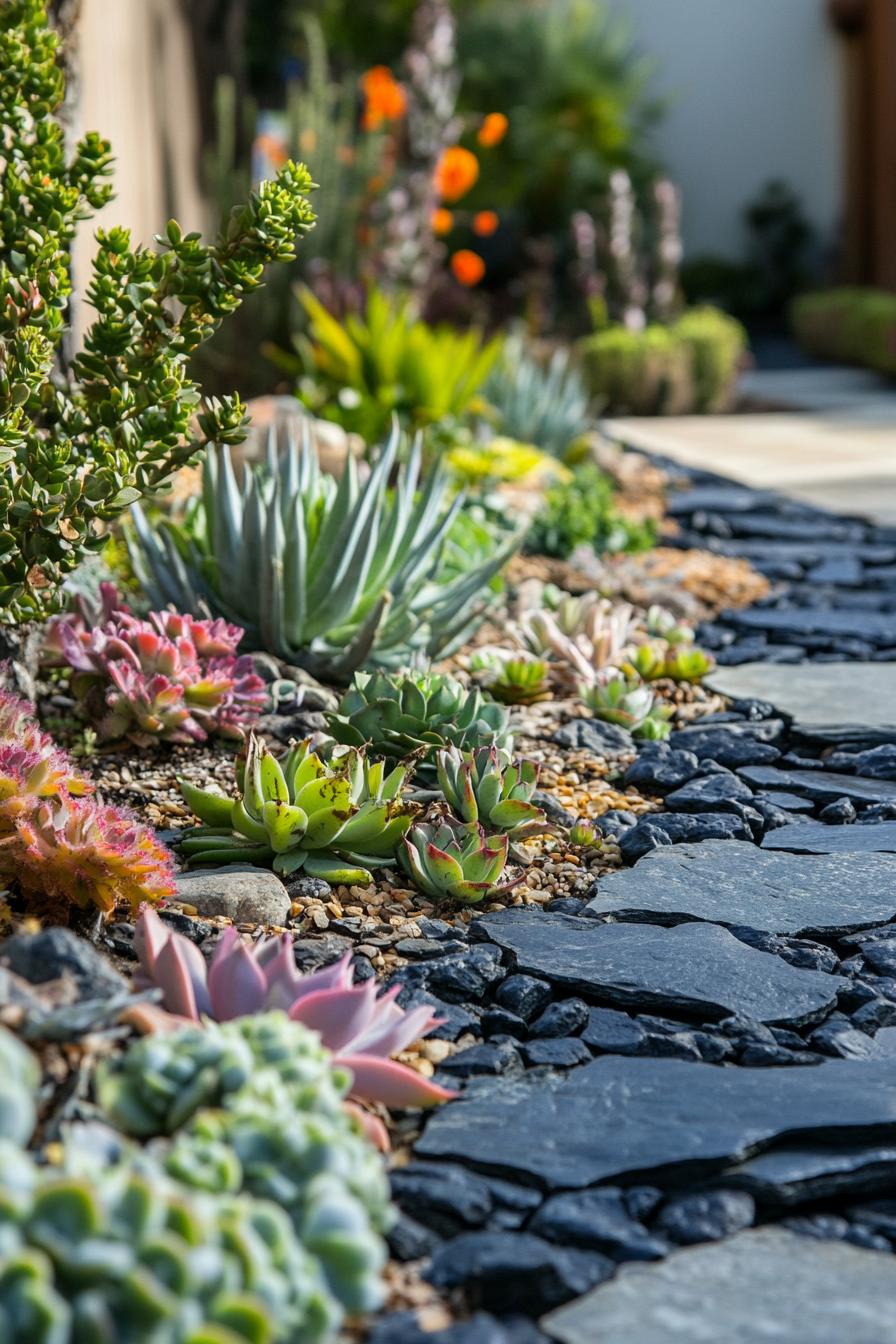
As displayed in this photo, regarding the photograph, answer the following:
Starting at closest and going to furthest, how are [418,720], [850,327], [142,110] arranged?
1. [418,720]
2. [142,110]
3. [850,327]

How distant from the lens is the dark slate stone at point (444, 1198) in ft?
5.29

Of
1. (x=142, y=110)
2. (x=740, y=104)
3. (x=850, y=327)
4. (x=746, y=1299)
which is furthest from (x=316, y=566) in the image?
(x=740, y=104)

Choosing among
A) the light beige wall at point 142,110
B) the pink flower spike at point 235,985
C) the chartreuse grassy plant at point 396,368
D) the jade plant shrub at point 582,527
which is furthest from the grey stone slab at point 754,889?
the chartreuse grassy plant at point 396,368

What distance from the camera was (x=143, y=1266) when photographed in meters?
1.21

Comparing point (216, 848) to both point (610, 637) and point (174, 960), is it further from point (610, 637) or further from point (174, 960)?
point (610, 637)

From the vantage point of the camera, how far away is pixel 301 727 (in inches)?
122

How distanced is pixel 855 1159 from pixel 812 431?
26.2ft

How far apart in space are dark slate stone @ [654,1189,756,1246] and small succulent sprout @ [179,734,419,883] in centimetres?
97

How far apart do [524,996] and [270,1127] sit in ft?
2.45

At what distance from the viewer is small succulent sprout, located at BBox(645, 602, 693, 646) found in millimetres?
4016

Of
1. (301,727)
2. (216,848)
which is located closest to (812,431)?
(301,727)

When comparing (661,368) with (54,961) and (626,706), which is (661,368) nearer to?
(626,706)

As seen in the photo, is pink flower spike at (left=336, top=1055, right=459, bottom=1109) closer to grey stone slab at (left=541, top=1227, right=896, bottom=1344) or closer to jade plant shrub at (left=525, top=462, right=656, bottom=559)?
grey stone slab at (left=541, top=1227, right=896, bottom=1344)

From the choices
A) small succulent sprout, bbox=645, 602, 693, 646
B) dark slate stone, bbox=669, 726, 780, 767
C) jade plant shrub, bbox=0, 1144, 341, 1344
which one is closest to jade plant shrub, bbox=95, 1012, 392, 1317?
jade plant shrub, bbox=0, 1144, 341, 1344
